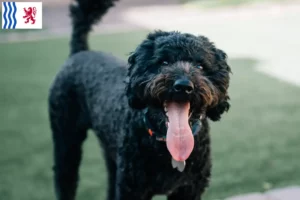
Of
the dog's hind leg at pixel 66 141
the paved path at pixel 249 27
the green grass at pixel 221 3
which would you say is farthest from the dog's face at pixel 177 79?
the green grass at pixel 221 3

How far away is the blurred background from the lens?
3.85 m

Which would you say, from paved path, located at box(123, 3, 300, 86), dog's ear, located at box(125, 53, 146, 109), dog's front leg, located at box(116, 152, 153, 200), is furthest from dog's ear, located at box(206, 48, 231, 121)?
paved path, located at box(123, 3, 300, 86)

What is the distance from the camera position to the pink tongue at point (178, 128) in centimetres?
222

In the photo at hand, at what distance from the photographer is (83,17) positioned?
3494 millimetres

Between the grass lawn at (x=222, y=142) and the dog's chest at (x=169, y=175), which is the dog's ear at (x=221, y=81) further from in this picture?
the grass lawn at (x=222, y=142)

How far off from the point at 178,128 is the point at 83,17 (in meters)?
1.60

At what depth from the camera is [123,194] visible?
2.58 m

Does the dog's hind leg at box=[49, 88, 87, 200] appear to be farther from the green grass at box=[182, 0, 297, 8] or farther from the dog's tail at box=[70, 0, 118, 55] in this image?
the green grass at box=[182, 0, 297, 8]

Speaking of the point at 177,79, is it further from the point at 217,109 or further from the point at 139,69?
the point at 217,109

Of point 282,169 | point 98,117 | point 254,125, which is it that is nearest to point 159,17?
point 254,125

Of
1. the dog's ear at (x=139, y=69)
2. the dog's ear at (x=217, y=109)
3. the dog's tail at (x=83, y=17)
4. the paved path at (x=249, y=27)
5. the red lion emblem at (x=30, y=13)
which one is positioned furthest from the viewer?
the paved path at (x=249, y=27)

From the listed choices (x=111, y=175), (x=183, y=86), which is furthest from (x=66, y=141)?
(x=183, y=86)

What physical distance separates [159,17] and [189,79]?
37.5 ft

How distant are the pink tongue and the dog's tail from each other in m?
1.45
